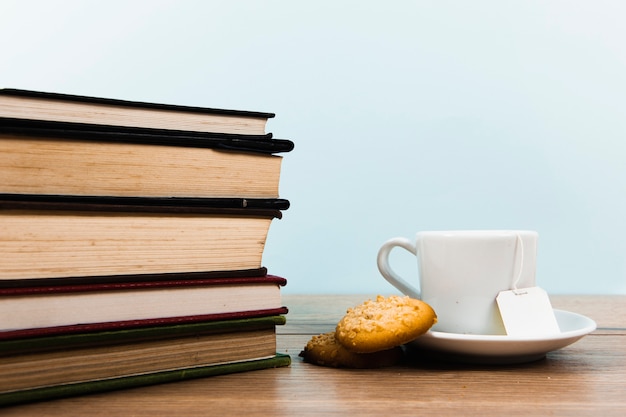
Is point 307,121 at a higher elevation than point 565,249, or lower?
higher

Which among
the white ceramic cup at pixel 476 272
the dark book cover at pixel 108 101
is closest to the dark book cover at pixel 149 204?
the dark book cover at pixel 108 101

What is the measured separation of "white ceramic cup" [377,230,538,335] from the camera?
0.87 m

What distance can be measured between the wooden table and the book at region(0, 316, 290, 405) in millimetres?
14

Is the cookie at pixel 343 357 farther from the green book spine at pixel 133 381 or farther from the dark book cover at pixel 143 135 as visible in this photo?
the dark book cover at pixel 143 135

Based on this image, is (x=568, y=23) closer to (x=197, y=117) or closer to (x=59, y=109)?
(x=197, y=117)

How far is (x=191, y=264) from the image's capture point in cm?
76

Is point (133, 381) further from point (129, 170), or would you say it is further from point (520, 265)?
point (520, 265)

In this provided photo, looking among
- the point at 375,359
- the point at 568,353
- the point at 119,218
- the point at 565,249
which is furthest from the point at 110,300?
the point at 565,249

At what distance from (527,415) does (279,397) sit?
0.81 feet

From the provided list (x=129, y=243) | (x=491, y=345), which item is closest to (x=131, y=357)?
(x=129, y=243)

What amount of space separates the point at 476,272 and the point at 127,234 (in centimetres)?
46

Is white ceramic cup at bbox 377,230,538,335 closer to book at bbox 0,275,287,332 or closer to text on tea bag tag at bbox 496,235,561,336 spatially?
text on tea bag tag at bbox 496,235,561,336

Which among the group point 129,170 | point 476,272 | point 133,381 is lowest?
point 133,381

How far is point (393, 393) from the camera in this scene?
0.69 meters
